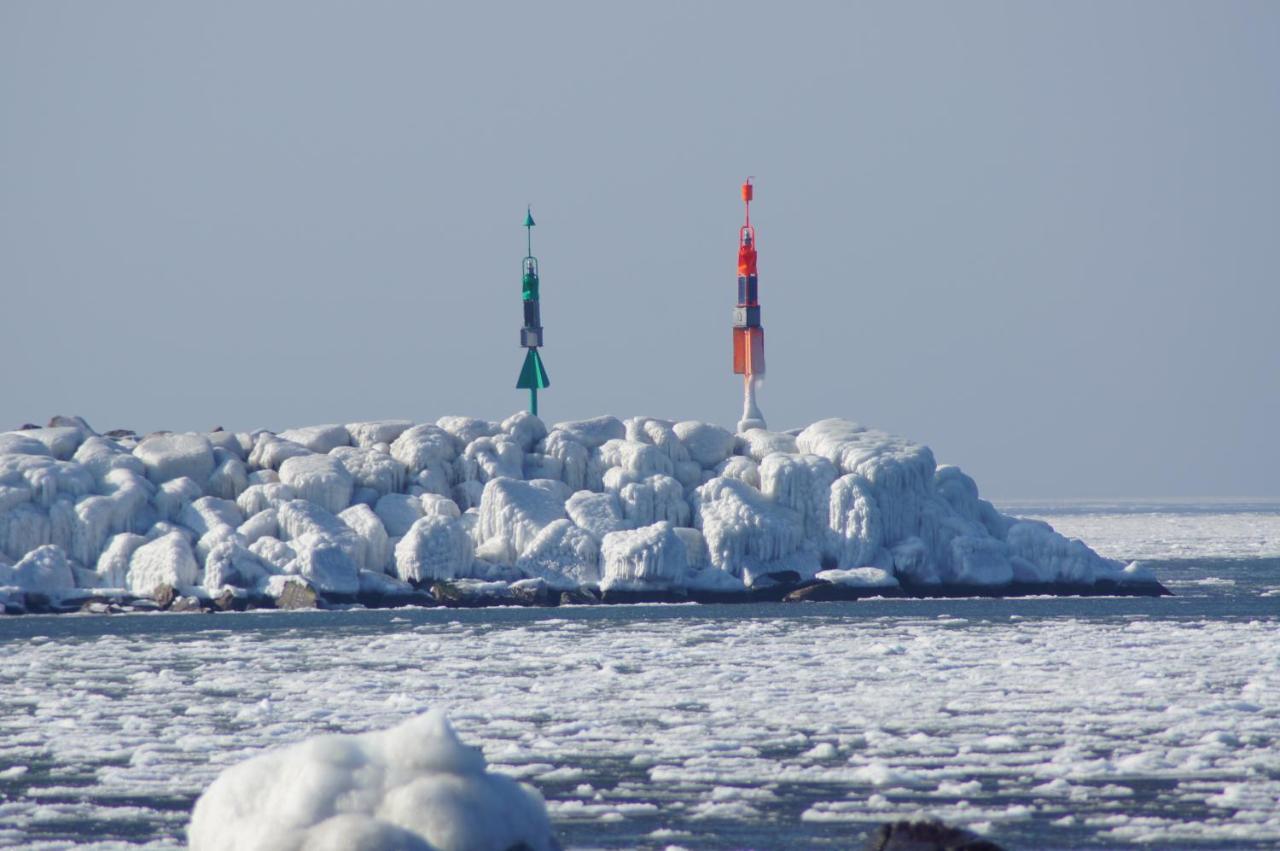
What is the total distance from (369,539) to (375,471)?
89.7 inches

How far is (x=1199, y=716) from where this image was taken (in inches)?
646

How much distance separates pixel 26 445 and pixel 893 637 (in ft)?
62.3

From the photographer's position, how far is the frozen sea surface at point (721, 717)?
39.5 feet

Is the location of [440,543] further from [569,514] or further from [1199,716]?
[1199,716]

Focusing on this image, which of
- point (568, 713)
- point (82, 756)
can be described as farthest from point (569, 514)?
point (82, 756)

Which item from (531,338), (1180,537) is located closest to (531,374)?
(531,338)

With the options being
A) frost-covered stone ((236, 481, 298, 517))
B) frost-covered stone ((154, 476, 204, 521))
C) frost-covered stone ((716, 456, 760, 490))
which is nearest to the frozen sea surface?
frost-covered stone ((154, 476, 204, 521))

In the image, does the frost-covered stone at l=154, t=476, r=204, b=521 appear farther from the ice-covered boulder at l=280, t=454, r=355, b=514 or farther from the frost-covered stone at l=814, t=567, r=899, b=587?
the frost-covered stone at l=814, t=567, r=899, b=587

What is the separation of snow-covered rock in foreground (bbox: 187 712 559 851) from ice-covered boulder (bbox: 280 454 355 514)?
25.9 meters

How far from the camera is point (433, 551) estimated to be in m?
33.8

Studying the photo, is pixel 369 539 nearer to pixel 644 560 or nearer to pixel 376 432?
pixel 376 432

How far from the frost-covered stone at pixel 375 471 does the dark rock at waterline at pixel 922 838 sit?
27.0 m

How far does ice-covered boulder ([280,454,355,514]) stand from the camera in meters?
34.8

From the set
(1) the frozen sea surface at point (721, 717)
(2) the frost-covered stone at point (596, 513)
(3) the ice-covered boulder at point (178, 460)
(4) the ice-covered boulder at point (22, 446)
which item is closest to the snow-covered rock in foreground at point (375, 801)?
(1) the frozen sea surface at point (721, 717)
